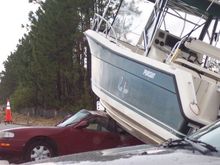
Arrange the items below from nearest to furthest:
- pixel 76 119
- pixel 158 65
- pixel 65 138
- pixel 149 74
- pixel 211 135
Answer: pixel 211 135 < pixel 158 65 < pixel 149 74 < pixel 65 138 < pixel 76 119

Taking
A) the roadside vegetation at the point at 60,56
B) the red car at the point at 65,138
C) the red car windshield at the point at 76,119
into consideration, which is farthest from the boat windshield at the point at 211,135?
the roadside vegetation at the point at 60,56

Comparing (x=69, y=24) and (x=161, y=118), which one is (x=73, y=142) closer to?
(x=161, y=118)

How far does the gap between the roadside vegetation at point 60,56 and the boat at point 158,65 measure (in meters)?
20.5

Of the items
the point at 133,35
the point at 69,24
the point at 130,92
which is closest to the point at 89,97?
the point at 69,24

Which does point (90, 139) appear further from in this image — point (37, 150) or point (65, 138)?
point (37, 150)

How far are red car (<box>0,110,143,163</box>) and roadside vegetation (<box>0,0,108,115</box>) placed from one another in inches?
851

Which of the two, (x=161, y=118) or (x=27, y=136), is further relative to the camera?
(x=27, y=136)

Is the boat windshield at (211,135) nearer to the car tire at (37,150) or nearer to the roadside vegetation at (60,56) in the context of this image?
the car tire at (37,150)

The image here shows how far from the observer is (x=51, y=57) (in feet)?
133

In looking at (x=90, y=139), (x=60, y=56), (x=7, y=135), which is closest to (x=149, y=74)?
(x=90, y=139)

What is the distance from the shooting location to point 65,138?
1213cm

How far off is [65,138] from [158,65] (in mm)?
2839

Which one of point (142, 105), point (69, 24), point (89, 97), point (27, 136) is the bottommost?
point (89, 97)

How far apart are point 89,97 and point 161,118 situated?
1001 inches
